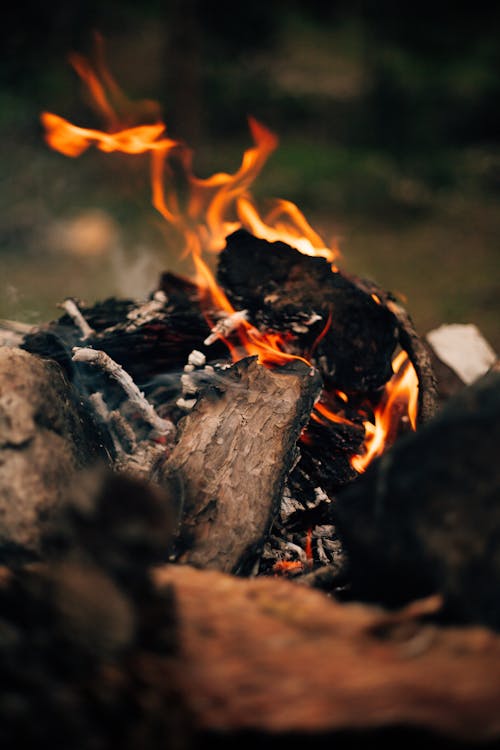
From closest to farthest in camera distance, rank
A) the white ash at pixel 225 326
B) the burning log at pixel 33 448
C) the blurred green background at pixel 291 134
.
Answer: the burning log at pixel 33 448
the white ash at pixel 225 326
the blurred green background at pixel 291 134

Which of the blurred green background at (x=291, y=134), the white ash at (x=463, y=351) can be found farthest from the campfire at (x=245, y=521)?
the blurred green background at (x=291, y=134)

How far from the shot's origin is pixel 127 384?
290 centimetres

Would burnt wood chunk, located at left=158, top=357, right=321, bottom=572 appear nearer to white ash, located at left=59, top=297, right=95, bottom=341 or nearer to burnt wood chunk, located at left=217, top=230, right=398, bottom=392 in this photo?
burnt wood chunk, located at left=217, top=230, right=398, bottom=392

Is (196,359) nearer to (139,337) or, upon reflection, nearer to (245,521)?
(139,337)

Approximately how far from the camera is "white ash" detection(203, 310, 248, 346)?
124 inches

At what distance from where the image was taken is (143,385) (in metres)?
3.18

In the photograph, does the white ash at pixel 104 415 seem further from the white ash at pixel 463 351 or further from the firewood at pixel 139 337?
the white ash at pixel 463 351

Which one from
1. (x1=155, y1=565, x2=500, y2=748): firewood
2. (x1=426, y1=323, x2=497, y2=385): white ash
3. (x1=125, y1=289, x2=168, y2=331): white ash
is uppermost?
(x1=426, y1=323, x2=497, y2=385): white ash

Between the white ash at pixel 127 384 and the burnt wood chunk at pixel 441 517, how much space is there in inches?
54.0

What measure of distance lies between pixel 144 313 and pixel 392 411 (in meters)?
1.39

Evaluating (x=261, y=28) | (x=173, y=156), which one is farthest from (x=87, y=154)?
(x=261, y=28)

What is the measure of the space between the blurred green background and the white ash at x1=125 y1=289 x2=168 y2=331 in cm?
209

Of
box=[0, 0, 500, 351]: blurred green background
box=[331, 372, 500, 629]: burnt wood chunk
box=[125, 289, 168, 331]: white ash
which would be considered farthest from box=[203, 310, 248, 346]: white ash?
box=[0, 0, 500, 351]: blurred green background

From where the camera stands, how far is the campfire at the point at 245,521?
1326 mm
